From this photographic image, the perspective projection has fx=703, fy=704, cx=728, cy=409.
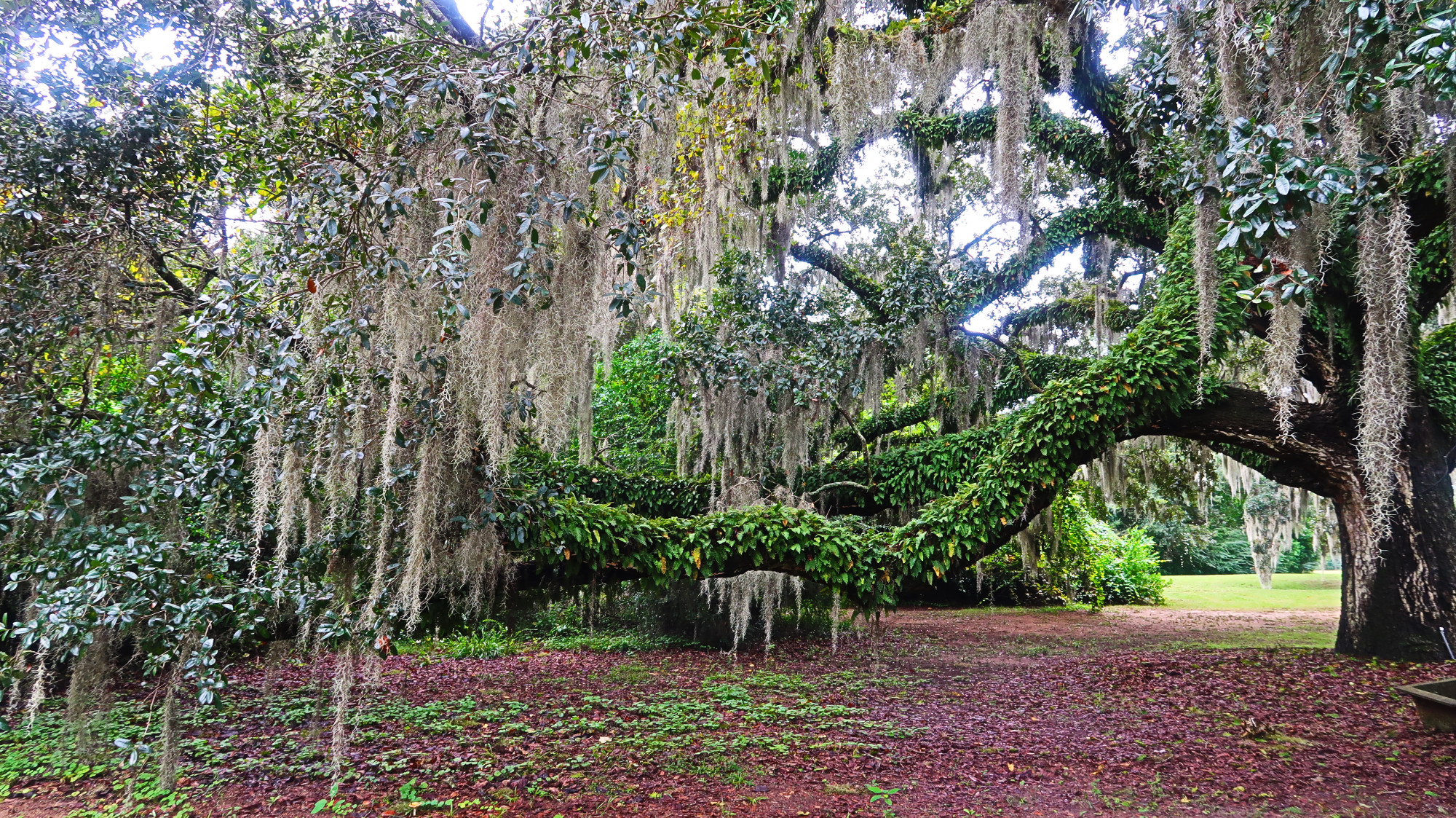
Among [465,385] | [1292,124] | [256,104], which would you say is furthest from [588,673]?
[1292,124]

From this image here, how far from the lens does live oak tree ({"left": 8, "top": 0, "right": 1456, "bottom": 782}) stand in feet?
10.2

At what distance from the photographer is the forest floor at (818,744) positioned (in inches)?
147

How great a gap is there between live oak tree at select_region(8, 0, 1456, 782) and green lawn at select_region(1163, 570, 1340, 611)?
26.4ft

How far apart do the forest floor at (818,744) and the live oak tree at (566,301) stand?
0.81 meters

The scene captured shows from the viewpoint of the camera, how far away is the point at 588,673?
24.0ft

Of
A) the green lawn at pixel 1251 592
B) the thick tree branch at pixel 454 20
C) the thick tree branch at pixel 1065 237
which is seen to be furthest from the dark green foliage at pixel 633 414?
the green lawn at pixel 1251 592

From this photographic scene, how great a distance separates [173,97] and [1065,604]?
1407 centimetres

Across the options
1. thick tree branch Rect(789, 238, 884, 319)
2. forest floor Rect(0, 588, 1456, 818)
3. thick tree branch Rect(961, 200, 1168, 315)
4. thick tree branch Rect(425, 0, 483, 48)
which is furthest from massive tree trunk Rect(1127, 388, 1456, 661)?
thick tree branch Rect(425, 0, 483, 48)

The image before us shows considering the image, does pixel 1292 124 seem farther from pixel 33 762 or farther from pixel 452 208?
pixel 33 762

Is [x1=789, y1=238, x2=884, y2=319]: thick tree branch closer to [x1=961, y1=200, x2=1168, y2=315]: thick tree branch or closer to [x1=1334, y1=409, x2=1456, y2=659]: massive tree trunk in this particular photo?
[x1=961, y1=200, x2=1168, y2=315]: thick tree branch

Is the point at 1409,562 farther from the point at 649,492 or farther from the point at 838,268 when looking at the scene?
the point at 649,492

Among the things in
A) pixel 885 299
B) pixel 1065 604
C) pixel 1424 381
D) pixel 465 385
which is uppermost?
pixel 885 299

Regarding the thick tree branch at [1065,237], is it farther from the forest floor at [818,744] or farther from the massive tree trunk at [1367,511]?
the forest floor at [818,744]

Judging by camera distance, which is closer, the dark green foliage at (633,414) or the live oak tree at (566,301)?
the live oak tree at (566,301)
